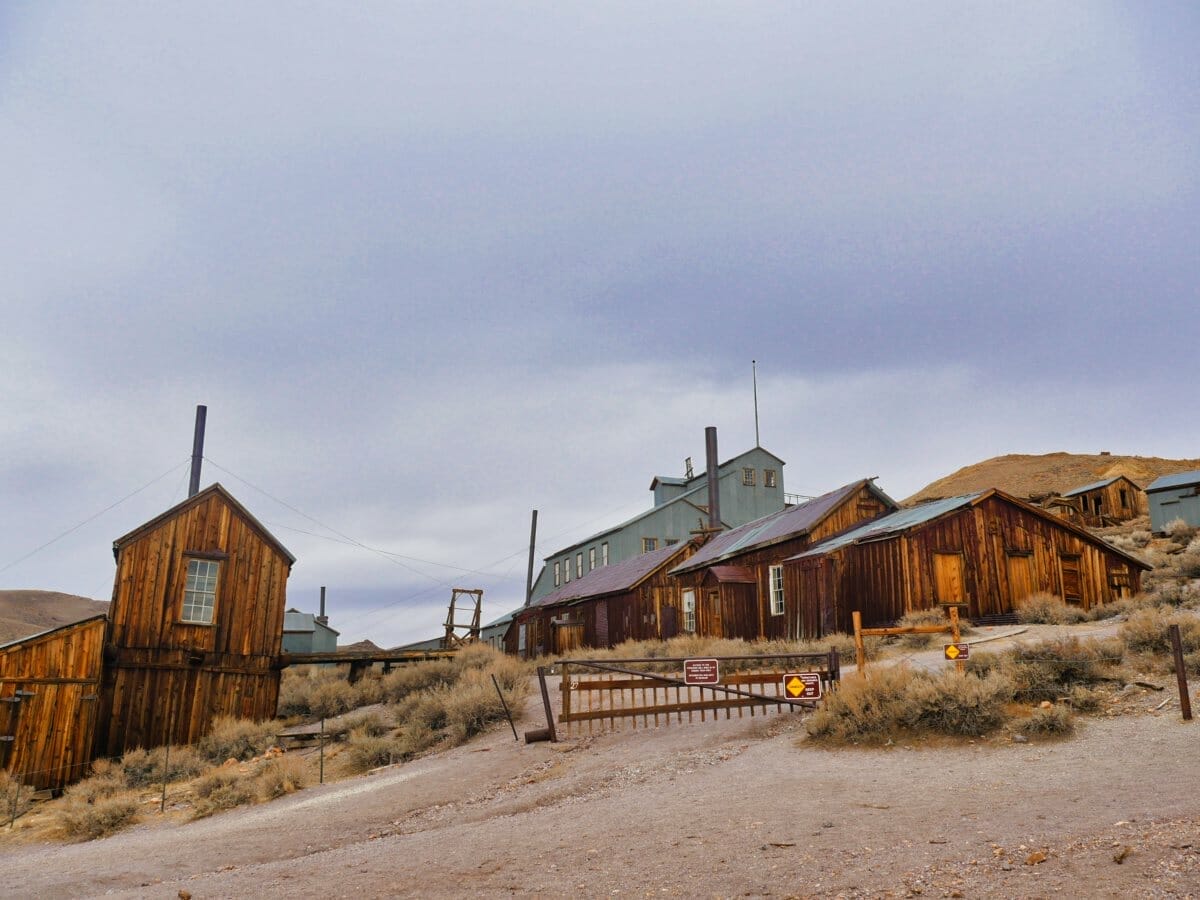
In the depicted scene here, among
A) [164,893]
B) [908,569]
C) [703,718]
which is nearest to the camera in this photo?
[164,893]

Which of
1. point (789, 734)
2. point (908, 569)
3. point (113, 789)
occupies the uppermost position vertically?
point (908, 569)

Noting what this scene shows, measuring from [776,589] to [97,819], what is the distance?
22110 millimetres

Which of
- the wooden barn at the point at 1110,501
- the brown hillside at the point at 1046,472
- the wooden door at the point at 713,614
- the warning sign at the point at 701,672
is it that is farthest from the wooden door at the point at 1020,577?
the brown hillside at the point at 1046,472

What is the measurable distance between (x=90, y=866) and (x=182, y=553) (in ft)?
44.9

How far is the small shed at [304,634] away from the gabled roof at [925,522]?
98.7ft

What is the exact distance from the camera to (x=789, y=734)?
46.3ft

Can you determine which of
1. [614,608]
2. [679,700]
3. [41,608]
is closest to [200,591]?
[679,700]

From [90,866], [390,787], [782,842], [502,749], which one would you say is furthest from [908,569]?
[90,866]

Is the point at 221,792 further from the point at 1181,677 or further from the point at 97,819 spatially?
the point at 1181,677

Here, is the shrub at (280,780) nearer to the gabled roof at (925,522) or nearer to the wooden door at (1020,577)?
the gabled roof at (925,522)

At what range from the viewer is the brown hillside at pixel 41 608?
71375mm

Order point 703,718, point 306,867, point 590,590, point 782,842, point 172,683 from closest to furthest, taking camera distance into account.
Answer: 1. point 782,842
2. point 306,867
3. point 703,718
4. point 172,683
5. point 590,590

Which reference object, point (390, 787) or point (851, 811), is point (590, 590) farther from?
point (851, 811)

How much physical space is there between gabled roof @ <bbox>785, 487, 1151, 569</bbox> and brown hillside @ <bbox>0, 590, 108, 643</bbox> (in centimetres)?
6100
